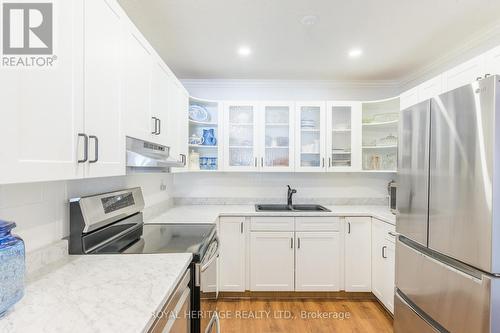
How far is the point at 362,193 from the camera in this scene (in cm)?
312

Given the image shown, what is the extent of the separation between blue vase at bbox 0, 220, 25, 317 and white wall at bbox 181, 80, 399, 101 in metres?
2.58

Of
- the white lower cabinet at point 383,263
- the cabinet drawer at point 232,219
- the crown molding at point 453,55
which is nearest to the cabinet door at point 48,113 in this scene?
the cabinet drawer at point 232,219

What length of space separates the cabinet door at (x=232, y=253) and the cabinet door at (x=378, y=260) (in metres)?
1.33

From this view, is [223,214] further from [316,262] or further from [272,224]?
[316,262]

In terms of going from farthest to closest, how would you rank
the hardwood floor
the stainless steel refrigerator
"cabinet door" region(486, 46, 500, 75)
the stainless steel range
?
1. the hardwood floor
2. "cabinet door" region(486, 46, 500, 75)
3. the stainless steel range
4. the stainless steel refrigerator

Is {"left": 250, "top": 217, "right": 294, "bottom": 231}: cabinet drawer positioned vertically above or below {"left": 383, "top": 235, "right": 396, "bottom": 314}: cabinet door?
above

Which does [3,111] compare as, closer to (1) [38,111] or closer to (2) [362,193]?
(1) [38,111]

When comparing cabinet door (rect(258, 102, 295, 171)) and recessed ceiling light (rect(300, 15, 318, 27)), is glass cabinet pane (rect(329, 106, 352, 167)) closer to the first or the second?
cabinet door (rect(258, 102, 295, 171))

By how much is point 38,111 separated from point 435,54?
304 cm

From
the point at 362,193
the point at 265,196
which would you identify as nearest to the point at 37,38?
the point at 265,196

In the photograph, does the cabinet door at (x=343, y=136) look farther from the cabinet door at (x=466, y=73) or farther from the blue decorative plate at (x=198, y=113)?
the blue decorative plate at (x=198, y=113)

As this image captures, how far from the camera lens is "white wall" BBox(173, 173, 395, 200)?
311 centimetres

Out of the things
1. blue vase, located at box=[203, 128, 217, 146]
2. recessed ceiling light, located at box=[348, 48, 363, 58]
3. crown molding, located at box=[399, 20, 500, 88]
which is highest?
recessed ceiling light, located at box=[348, 48, 363, 58]

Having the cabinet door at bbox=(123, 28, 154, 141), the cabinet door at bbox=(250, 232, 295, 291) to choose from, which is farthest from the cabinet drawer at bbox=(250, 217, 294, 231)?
the cabinet door at bbox=(123, 28, 154, 141)
